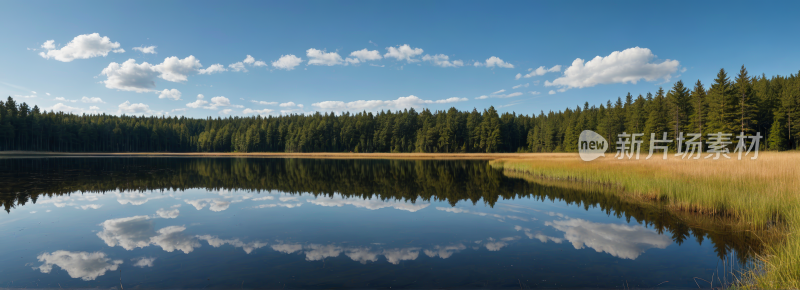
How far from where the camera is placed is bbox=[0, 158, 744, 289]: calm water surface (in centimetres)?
679

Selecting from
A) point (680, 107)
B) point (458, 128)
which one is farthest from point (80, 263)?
point (458, 128)

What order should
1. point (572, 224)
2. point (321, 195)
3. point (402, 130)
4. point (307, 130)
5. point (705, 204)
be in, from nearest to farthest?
point (572, 224) < point (705, 204) < point (321, 195) < point (402, 130) < point (307, 130)

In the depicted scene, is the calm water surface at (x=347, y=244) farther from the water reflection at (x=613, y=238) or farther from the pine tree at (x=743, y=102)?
the pine tree at (x=743, y=102)

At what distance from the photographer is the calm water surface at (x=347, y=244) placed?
6785 mm

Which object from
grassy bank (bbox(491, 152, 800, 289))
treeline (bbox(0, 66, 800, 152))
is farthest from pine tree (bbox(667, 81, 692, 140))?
grassy bank (bbox(491, 152, 800, 289))

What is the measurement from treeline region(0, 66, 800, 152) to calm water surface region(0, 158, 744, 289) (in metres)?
57.7

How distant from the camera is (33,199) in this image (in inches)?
621

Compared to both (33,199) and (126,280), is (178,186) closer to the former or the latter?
(33,199)

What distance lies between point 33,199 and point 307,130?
352ft

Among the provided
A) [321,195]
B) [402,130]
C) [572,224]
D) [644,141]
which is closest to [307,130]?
[402,130]
